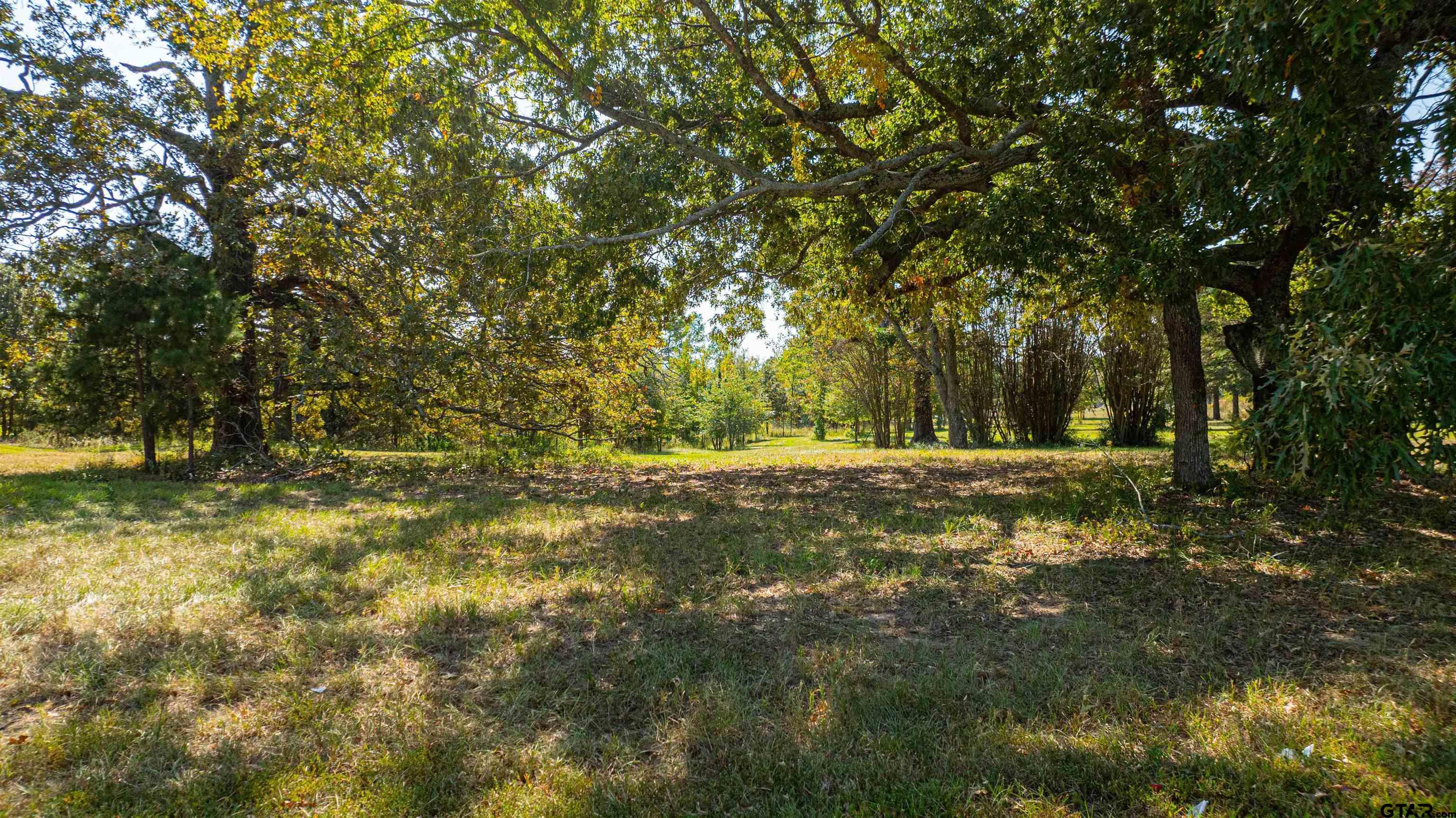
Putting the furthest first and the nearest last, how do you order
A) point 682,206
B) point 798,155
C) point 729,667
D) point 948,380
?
point 948,380 < point 682,206 < point 798,155 < point 729,667

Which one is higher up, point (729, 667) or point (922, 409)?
point (922, 409)

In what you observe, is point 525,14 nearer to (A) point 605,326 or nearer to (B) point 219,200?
(A) point 605,326

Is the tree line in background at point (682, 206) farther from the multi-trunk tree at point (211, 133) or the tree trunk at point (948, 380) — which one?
the tree trunk at point (948, 380)

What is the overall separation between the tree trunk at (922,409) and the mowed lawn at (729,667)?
1456cm

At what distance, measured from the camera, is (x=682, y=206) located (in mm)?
9203

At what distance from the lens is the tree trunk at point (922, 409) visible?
2086cm

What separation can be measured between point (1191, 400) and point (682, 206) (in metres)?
7.68

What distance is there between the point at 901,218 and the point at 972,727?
7907 millimetres

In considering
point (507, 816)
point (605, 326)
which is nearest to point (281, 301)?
point (605, 326)

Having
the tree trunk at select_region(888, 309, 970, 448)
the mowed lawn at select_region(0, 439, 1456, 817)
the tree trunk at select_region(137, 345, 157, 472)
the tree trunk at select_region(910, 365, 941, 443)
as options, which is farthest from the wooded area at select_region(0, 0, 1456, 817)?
the tree trunk at select_region(910, 365, 941, 443)

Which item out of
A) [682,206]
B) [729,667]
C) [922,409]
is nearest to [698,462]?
[682,206]

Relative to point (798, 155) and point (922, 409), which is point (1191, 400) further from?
point (922, 409)

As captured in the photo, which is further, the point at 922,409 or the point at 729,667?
the point at 922,409

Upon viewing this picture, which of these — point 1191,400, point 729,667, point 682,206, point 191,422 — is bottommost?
point 729,667
